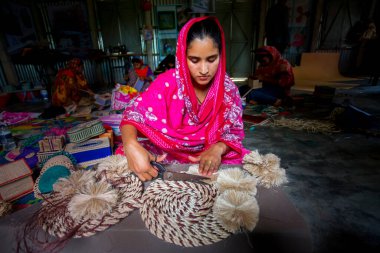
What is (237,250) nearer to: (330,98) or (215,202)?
(215,202)

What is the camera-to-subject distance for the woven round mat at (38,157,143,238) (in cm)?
68

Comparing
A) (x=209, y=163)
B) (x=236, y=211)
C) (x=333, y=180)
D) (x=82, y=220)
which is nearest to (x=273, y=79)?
(x=333, y=180)

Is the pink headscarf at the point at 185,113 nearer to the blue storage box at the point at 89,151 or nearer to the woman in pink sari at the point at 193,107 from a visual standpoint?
the woman in pink sari at the point at 193,107

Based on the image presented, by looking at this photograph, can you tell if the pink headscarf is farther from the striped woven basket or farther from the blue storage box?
the striped woven basket

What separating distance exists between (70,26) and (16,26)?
6.76 feet

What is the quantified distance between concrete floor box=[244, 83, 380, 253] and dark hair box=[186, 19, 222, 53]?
5.16 feet

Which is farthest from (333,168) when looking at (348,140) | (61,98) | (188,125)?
(61,98)

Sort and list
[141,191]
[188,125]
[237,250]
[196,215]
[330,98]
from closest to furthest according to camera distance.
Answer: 1. [237,250]
2. [196,215]
3. [141,191]
4. [188,125]
5. [330,98]

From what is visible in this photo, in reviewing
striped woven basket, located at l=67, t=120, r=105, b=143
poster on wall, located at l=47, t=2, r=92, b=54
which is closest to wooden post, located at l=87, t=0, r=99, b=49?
poster on wall, located at l=47, t=2, r=92, b=54

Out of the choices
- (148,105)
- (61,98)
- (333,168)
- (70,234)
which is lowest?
(333,168)

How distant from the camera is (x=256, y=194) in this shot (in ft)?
2.74

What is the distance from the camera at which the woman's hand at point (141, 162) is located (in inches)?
38.2

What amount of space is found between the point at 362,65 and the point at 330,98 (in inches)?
224

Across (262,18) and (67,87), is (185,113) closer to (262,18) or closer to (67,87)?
(67,87)
